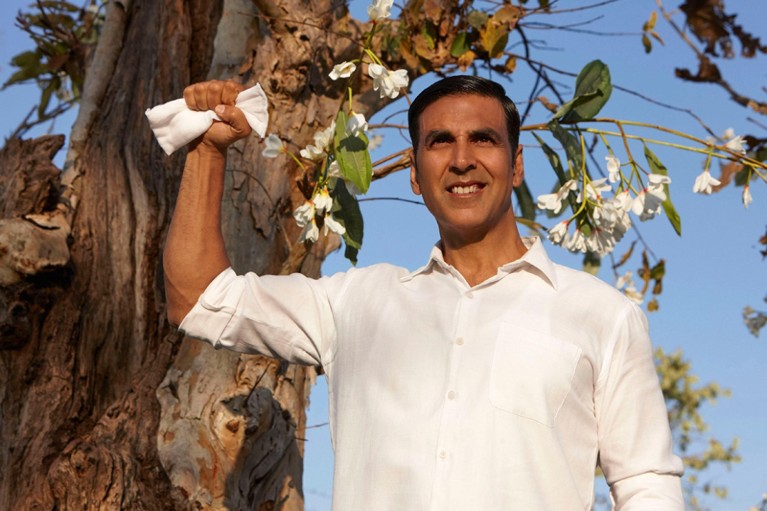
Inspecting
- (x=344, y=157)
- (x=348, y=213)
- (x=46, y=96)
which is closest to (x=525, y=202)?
(x=348, y=213)

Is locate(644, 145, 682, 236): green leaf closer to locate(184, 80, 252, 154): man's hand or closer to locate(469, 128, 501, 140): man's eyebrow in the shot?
locate(469, 128, 501, 140): man's eyebrow

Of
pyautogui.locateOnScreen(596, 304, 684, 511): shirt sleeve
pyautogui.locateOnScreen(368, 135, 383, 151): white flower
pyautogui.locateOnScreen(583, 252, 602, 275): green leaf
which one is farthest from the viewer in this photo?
pyautogui.locateOnScreen(368, 135, 383, 151): white flower

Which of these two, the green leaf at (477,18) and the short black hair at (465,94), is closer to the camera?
the short black hair at (465,94)

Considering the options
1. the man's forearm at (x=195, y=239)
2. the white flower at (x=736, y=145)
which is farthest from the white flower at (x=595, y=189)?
the man's forearm at (x=195, y=239)

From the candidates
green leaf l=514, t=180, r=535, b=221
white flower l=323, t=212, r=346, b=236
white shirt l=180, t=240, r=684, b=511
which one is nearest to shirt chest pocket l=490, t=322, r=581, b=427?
white shirt l=180, t=240, r=684, b=511

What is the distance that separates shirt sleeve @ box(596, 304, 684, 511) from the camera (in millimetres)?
2309

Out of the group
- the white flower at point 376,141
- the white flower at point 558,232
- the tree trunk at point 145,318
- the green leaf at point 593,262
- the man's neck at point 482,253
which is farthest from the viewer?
the white flower at point 376,141

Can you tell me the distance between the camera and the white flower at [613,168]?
330cm

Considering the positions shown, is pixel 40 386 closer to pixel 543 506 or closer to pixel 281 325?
pixel 281 325

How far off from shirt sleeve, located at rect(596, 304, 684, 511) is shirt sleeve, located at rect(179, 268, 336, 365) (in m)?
0.69

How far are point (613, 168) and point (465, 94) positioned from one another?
2.86 feet

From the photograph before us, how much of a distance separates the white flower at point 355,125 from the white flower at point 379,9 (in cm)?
32

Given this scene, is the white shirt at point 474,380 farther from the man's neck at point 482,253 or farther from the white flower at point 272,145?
the white flower at point 272,145

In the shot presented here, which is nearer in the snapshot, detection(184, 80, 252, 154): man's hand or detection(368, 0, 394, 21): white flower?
detection(184, 80, 252, 154): man's hand
